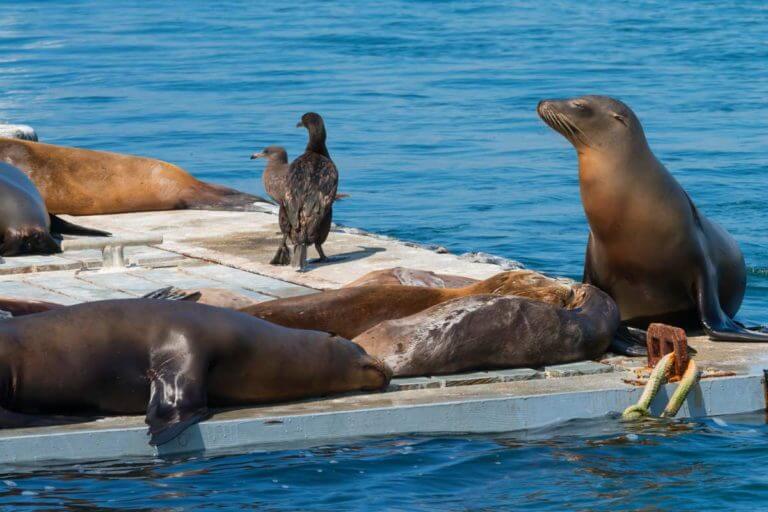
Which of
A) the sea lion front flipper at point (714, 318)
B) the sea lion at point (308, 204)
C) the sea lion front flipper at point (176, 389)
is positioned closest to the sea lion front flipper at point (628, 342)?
the sea lion front flipper at point (714, 318)

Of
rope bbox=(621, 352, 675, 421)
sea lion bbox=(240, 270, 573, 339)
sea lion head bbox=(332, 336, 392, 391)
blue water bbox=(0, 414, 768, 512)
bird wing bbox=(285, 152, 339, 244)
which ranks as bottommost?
blue water bbox=(0, 414, 768, 512)

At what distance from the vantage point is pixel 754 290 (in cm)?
1202

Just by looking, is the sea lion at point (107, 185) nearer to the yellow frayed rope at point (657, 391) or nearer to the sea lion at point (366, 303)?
the sea lion at point (366, 303)

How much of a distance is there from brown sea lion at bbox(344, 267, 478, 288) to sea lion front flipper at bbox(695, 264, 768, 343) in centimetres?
123

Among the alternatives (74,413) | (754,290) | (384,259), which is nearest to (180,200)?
(384,259)

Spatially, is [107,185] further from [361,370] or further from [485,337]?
[361,370]

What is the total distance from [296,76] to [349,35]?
684 cm

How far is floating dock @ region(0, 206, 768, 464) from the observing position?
6.11m

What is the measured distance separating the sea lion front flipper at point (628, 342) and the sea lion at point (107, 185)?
18.3 ft

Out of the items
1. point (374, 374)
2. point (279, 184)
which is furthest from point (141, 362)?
point (279, 184)

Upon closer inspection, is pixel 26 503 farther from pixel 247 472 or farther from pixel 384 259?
pixel 384 259

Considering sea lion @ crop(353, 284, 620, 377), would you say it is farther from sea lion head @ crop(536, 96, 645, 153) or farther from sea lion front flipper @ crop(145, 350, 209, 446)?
sea lion head @ crop(536, 96, 645, 153)

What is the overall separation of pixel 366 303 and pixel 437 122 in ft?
50.0

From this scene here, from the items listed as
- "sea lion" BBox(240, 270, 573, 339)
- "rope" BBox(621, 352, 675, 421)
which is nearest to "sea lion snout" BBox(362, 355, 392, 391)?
"sea lion" BBox(240, 270, 573, 339)
